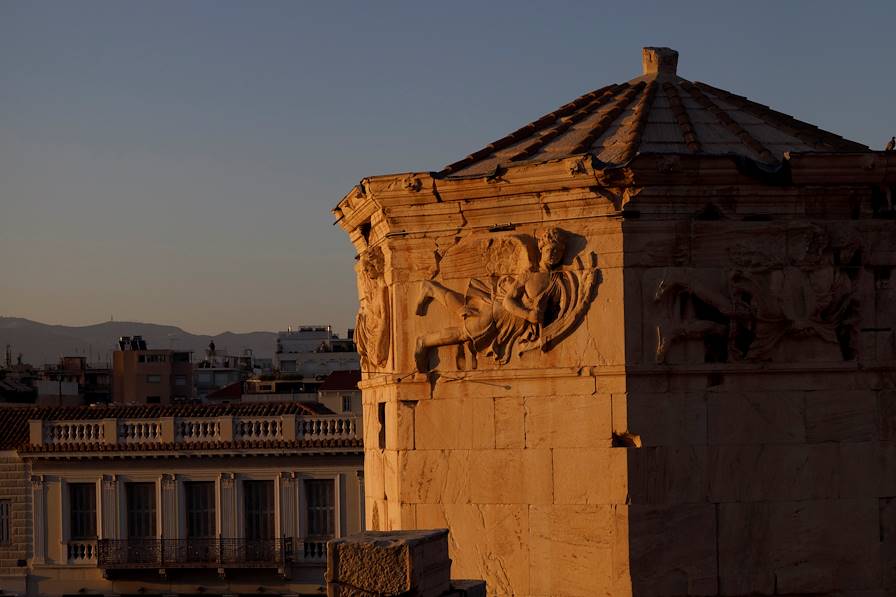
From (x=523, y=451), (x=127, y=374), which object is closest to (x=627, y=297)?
(x=523, y=451)

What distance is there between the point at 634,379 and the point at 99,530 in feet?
116

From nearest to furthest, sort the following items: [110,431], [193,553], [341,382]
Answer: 1. [193,553]
2. [110,431]
3. [341,382]

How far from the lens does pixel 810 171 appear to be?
34.7 ft

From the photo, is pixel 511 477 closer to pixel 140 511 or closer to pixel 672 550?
pixel 672 550

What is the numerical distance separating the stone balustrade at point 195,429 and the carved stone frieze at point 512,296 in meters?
31.3

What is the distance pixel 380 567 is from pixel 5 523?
1481 inches

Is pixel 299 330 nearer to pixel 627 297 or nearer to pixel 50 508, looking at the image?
pixel 50 508

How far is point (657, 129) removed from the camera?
37.6 feet

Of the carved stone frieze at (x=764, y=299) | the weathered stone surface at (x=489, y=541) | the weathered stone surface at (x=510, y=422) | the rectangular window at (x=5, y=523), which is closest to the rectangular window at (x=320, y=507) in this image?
the rectangular window at (x=5, y=523)

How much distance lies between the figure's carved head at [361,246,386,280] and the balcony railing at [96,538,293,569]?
31.7 m

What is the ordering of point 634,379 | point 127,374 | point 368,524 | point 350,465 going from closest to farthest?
point 634,379
point 368,524
point 350,465
point 127,374

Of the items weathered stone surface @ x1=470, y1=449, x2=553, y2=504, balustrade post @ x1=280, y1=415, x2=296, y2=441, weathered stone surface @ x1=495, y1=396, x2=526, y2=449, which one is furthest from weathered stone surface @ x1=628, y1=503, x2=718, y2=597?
balustrade post @ x1=280, y1=415, x2=296, y2=441

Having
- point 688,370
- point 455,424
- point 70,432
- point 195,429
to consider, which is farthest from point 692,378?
point 70,432

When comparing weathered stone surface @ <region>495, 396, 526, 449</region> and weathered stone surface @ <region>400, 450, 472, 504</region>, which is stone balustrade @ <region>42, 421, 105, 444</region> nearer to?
weathered stone surface @ <region>400, 450, 472, 504</region>
